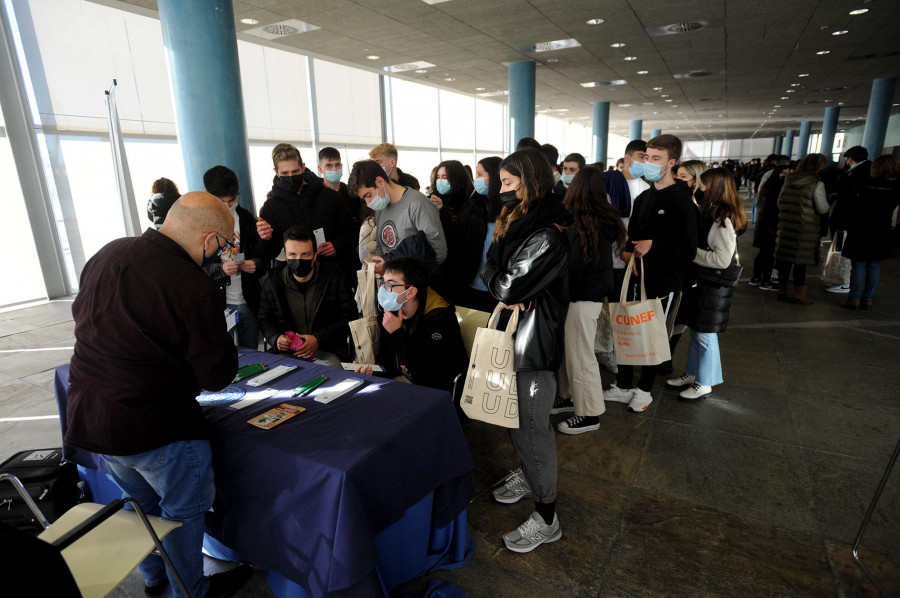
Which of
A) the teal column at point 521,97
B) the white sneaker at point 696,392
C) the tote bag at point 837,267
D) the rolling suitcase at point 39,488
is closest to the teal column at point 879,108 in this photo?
the tote bag at point 837,267

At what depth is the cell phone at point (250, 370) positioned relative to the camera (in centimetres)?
206

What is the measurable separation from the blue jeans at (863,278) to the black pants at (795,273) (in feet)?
1.42

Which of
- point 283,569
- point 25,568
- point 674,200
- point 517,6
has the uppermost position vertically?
point 517,6

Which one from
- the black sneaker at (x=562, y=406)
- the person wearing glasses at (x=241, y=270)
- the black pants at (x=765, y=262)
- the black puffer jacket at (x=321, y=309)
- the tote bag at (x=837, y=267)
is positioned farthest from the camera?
the black pants at (x=765, y=262)

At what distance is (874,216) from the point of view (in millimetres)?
4895

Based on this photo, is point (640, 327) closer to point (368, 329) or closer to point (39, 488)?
point (368, 329)

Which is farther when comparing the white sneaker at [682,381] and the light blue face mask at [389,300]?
the white sneaker at [682,381]

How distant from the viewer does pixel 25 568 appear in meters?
0.88

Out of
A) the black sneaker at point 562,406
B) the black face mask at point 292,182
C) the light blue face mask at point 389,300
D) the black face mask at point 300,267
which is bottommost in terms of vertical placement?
the black sneaker at point 562,406

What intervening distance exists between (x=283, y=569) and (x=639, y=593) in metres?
1.29

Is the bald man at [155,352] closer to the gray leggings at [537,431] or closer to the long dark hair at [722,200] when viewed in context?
the gray leggings at [537,431]

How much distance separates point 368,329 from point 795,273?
5.34m

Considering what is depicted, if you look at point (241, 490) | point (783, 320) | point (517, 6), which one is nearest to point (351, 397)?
point (241, 490)

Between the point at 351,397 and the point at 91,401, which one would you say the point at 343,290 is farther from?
the point at 91,401
